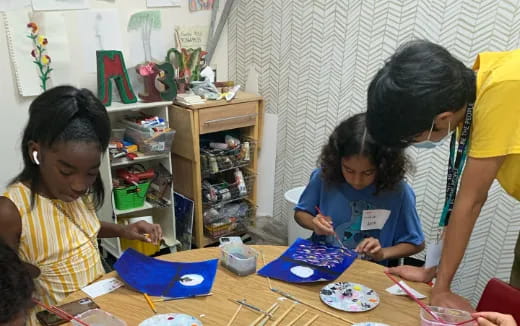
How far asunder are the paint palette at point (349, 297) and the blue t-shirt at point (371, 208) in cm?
34

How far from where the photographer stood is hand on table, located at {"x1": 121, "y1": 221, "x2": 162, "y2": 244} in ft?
4.92

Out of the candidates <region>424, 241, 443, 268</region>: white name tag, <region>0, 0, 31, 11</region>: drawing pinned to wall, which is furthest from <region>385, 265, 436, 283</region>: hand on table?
<region>0, 0, 31, 11</region>: drawing pinned to wall

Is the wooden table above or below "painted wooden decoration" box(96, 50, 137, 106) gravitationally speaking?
below

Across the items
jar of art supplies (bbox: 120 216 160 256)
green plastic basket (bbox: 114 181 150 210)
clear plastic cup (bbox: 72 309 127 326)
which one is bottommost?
jar of art supplies (bbox: 120 216 160 256)

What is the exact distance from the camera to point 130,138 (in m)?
2.67

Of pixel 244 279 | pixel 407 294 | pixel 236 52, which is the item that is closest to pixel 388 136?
pixel 407 294

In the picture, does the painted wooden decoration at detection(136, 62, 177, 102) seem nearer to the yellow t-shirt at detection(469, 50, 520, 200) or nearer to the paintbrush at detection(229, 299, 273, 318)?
the paintbrush at detection(229, 299, 273, 318)

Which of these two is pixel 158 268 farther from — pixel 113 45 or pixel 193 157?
pixel 113 45

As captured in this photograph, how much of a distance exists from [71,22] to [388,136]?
2.03m

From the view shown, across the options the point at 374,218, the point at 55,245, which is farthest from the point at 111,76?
the point at 374,218

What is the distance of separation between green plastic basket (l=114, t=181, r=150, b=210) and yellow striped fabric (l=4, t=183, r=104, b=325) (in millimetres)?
1199

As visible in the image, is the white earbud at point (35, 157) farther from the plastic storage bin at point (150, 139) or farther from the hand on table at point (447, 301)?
the plastic storage bin at point (150, 139)

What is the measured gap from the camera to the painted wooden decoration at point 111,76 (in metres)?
2.47

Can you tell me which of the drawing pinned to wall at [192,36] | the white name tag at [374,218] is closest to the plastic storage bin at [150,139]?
the drawing pinned to wall at [192,36]
